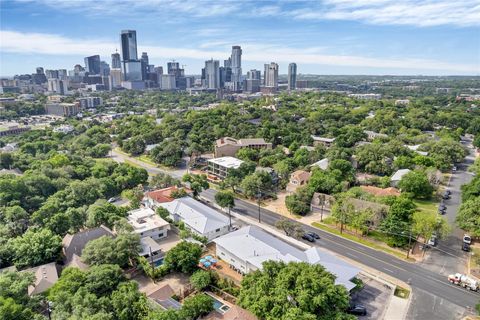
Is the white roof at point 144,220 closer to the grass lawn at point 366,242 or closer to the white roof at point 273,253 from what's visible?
the white roof at point 273,253

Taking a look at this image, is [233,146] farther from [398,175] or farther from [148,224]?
[148,224]

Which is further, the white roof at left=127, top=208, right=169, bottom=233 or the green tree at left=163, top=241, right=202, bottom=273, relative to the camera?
the white roof at left=127, top=208, right=169, bottom=233

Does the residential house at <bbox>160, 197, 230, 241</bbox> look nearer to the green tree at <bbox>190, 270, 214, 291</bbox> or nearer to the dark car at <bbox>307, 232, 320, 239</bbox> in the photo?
the green tree at <bbox>190, 270, 214, 291</bbox>

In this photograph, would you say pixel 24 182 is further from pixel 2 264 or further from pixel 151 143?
pixel 151 143

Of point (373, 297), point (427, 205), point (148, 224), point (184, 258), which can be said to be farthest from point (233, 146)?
point (373, 297)

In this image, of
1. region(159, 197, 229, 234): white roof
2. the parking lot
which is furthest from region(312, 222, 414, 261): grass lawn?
region(159, 197, 229, 234): white roof

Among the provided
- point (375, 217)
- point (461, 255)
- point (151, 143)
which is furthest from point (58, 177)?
point (461, 255)

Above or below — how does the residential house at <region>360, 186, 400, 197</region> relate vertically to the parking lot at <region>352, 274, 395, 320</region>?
above
